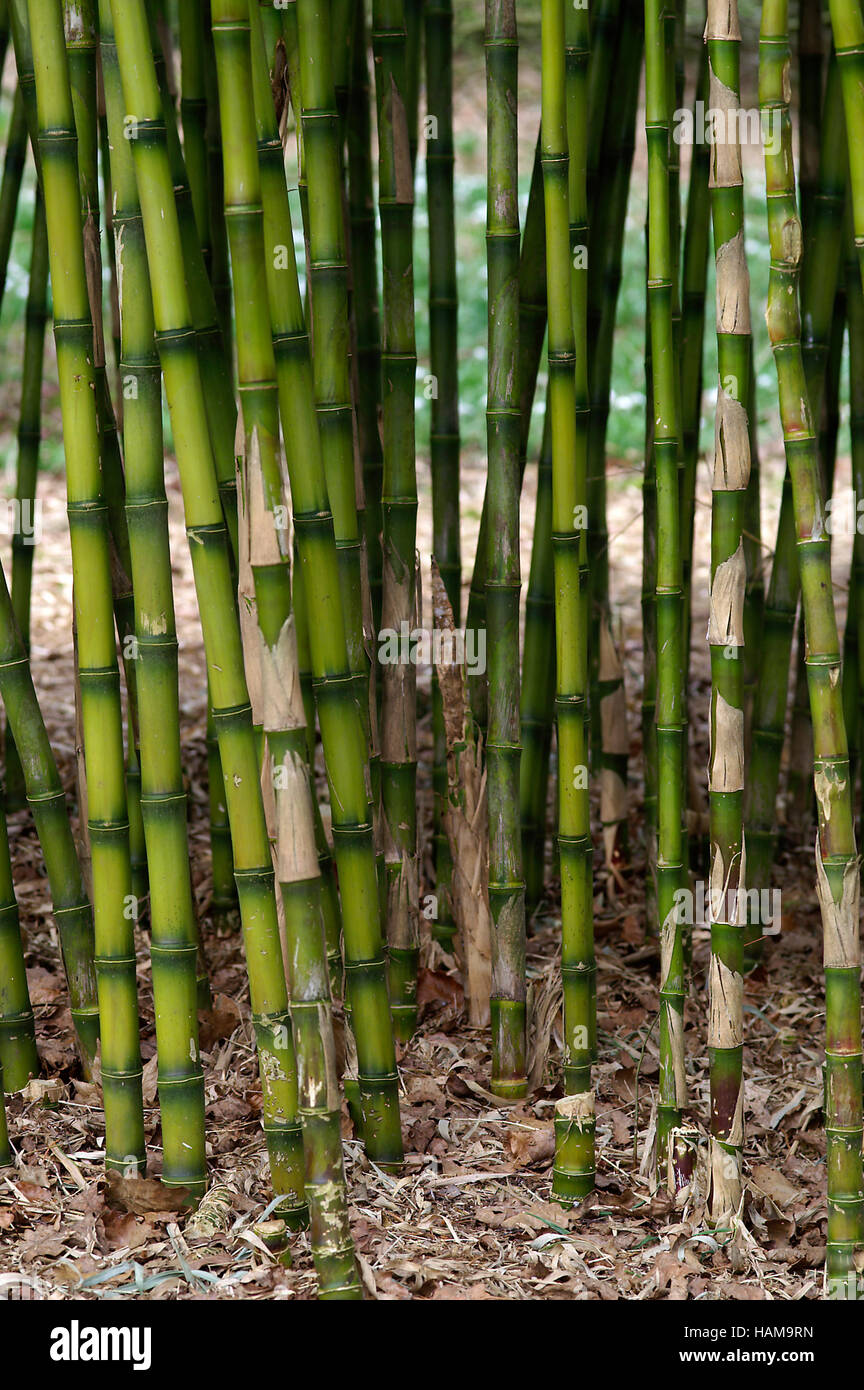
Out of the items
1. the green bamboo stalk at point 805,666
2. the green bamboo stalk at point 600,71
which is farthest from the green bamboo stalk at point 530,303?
the green bamboo stalk at point 805,666

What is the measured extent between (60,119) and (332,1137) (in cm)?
95

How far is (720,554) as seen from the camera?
1.18 meters

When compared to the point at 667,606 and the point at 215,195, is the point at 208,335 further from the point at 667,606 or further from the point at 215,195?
the point at 667,606

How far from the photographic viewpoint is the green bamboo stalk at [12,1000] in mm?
1362

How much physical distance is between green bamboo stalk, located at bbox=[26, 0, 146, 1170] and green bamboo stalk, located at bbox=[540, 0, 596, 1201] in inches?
17.8

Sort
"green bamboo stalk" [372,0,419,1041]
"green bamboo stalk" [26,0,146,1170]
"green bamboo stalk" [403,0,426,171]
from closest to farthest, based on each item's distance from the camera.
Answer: "green bamboo stalk" [26,0,146,1170]
"green bamboo stalk" [372,0,419,1041]
"green bamboo stalk" [403,0,426,171]

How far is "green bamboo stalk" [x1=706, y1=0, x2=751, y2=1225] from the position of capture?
1125mm

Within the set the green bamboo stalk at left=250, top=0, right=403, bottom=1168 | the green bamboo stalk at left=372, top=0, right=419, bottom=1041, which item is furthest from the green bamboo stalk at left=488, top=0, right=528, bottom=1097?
the green bamboo stalk at left=250, top=0, right=403, bottom=1168

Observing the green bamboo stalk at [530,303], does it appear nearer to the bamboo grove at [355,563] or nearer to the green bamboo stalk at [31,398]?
the bamboo grove at [355,563]

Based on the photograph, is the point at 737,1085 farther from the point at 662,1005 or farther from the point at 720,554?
the point at 720,554

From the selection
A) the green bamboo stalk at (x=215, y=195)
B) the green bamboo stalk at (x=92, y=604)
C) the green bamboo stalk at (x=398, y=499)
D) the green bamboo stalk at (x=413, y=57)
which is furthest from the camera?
the green bamboo stalk at (x=413, y=57)

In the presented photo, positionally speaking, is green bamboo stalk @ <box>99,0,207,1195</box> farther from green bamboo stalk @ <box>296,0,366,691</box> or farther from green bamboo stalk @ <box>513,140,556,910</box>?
green bamboo stalk @ <box>513,140,556,910</box>

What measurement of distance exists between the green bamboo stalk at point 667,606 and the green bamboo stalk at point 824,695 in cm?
12
